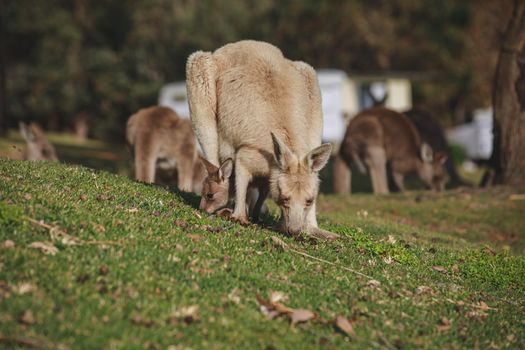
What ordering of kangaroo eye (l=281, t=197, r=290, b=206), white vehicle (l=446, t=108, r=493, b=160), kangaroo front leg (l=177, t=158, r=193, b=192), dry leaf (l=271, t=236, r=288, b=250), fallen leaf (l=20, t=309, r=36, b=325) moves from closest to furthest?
fallen leaf (l=20, t=309, r=36, b=325)
dry leaf (l=271, t=236, r=288, b=250)
kangaroo eye (l=281, t=197, r=290, b=206)
kangaroo front leg (l=177, t=158, r=193, b=192)
white vehicle (l=446, t=108, r=493, b=160)

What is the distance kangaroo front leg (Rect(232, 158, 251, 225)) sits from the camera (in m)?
7.78

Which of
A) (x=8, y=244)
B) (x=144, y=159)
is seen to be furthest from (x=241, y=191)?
(x=144, y=159)

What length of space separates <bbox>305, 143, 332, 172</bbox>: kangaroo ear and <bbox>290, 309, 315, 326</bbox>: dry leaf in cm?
224

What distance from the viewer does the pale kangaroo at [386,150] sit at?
52.4ft

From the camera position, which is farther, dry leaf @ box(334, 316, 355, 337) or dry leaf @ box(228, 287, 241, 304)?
dry leaf @ box(228, 287, 241, 304)

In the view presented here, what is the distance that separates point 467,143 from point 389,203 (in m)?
21.6

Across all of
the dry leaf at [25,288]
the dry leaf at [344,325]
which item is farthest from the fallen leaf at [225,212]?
the dry leaf at [25,288]

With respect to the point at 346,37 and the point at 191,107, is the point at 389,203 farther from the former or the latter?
the point at 346,37

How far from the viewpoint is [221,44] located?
41.6 meters

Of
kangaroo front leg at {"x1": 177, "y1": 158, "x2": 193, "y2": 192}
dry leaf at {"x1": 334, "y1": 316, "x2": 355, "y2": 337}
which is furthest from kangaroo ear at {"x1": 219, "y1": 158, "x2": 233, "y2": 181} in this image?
kangaroo front leg at {"x1": 177, "y1": 158, "x2": 193, "y2": 192}

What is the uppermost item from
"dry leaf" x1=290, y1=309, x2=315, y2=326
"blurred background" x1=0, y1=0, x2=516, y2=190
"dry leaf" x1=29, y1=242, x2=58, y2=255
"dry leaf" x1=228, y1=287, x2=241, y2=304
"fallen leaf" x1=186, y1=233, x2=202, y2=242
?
"blurred background" x1=0, y1=0, x2=516, y2=190

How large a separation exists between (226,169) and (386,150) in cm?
875

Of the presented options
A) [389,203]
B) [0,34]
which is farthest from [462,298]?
[0,34]

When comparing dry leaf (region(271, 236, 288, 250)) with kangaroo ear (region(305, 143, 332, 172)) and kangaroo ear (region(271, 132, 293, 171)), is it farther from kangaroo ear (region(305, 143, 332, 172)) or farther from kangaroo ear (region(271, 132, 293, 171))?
kangaroo ear (region(305, 143, 332, 172))
